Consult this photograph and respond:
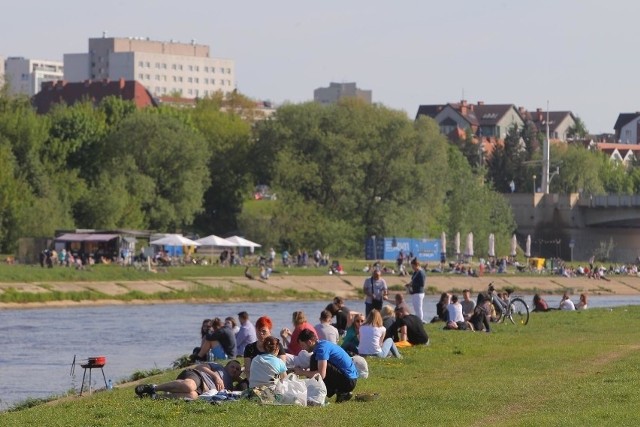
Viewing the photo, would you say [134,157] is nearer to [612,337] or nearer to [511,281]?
[511,281]

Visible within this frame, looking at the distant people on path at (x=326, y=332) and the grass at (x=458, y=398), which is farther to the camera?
the distant people on path at (x=326, y=332)

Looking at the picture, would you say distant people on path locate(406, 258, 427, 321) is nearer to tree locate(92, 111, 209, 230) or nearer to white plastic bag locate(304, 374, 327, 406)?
white plastic bag locate(304, 374, 327, 406)

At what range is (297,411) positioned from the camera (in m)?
20.6

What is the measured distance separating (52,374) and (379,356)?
986 centimetres

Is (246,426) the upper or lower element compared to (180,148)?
lower

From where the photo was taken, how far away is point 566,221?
135250 millimetres

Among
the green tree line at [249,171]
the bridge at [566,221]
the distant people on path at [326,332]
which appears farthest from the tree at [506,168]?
the distant people on path at [326,332]

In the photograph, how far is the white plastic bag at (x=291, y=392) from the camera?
70.1 ft

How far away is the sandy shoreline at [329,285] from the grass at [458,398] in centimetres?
4026

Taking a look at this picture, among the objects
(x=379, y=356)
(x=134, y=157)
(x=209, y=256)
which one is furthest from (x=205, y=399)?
(x=134, y=157)

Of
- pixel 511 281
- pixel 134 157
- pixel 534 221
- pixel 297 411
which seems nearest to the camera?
pixel 297 411

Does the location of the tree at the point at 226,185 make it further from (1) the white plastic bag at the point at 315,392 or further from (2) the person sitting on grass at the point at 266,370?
(1) the white plastic bag at the point at 315,392

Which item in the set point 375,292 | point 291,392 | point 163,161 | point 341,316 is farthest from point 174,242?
point 291,392

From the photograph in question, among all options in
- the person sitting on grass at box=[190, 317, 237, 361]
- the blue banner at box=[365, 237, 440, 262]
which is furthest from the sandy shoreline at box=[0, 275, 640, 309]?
the person sitting on grass at box=[190, 317, 237, 361]
